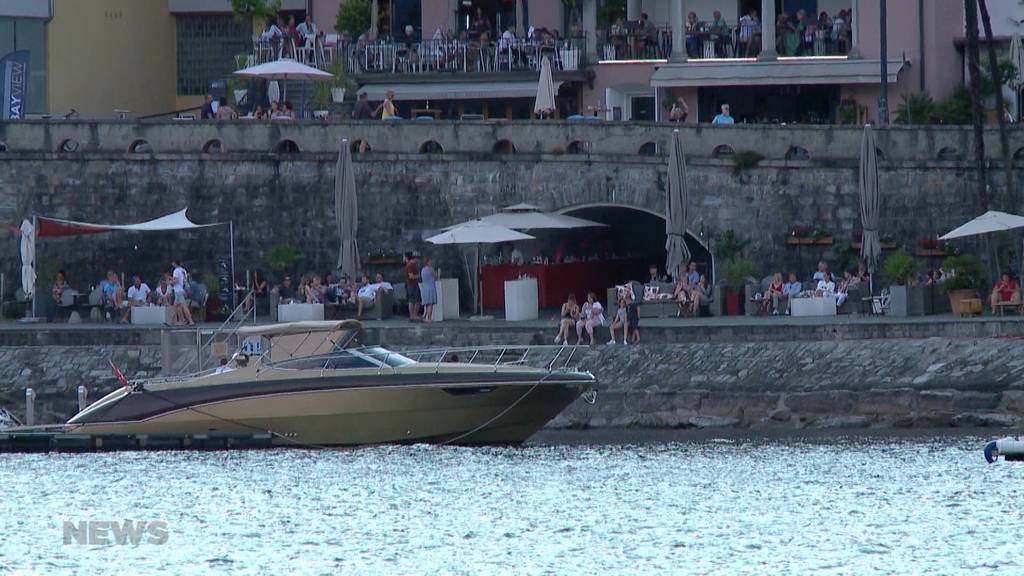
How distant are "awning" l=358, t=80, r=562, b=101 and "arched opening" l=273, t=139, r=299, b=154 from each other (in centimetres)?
480

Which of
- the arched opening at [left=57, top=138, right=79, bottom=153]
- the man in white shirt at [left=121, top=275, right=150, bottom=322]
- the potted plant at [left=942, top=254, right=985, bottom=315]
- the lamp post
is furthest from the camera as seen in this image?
the arched opening at [left=57, top=138, right=79, bottom=153]

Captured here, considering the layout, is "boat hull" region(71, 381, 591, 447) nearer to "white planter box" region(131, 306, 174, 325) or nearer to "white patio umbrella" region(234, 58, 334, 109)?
"white planter box" region(131, 306, 174, 325)

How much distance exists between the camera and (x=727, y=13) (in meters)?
59.6

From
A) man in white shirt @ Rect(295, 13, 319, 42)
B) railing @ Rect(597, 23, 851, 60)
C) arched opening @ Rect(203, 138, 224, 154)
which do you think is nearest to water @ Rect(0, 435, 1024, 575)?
arched opening @ Rect(203, 138, 224, 154)

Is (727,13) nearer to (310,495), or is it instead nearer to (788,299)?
(788,299)

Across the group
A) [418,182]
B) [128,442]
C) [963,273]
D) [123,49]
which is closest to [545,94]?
[418,182]

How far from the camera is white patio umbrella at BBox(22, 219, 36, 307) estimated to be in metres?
50.6

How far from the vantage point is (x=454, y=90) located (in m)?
58.3

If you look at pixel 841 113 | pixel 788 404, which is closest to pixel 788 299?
pixel 788 404

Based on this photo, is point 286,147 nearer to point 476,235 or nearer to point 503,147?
point 503,147

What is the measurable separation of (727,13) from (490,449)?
2020 cm

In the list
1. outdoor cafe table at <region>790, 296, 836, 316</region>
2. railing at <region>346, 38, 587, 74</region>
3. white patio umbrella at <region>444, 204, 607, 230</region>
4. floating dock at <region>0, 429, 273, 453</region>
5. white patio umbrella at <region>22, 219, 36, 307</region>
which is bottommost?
floating dock at <region>0, 429, 273, 453</region>

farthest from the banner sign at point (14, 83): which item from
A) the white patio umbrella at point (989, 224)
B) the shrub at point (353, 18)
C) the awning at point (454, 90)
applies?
the white patio umbrella at point (989, 224)

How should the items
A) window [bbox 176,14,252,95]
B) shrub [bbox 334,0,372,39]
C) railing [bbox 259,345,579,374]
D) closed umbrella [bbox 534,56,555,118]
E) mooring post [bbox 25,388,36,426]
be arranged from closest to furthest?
railing [bbox 259,345,579,374], mooring post [bbox 25,388,36,426], closed umbrella [bbox 534,56,555,118], shrub [bbox 334,0,372,39], window [bbox 176,14,252,95]
